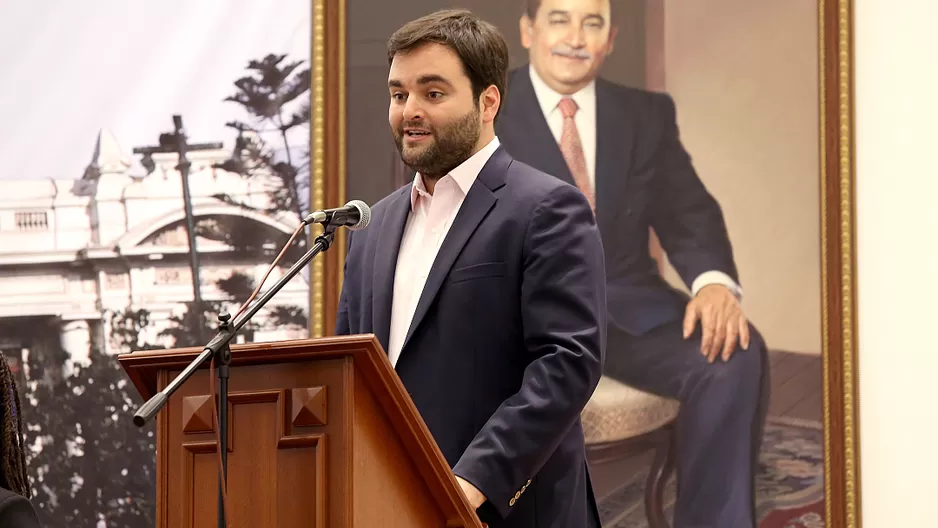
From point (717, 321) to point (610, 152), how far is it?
72 cm

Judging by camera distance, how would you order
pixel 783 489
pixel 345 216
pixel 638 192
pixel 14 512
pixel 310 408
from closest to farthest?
1. pixel 14 512
2. pixel 310 408
3. pixel 345 216
4. pixel 783 489
5. pixel 638 192

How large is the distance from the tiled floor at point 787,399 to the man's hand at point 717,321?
17cm

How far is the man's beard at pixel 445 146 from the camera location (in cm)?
249

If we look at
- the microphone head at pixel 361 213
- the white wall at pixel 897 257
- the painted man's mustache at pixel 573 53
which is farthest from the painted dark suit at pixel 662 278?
the microphone head at pixel 361 213

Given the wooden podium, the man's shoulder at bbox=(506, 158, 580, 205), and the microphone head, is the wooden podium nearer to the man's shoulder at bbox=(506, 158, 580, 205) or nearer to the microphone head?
the microphone head

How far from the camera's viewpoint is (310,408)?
1.71 meters

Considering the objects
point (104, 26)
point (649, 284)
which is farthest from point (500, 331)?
point (104, 26)

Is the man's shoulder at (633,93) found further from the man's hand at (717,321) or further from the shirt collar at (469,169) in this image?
the shirt collar at (469,169)

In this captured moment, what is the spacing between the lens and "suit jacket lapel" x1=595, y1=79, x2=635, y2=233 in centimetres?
414

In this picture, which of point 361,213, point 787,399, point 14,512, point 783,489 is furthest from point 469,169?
point 783,489

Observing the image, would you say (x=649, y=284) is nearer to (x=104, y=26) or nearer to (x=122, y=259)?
(x=122, y=259)

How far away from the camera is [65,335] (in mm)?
4230

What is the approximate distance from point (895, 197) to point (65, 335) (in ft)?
10.0

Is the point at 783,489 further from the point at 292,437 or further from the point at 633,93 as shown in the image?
the point at 292,437
